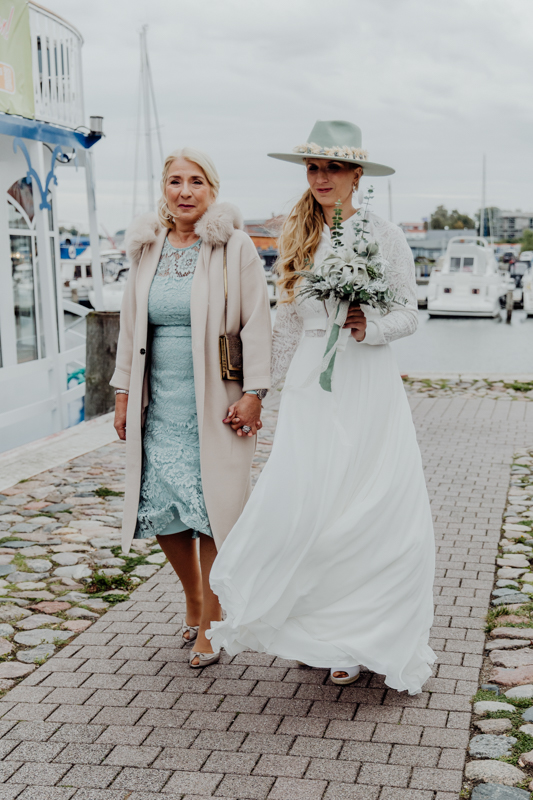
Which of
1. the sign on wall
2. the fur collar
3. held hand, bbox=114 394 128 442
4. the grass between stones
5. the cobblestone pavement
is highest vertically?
the sign on wall

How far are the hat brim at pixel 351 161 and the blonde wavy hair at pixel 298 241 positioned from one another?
7 cm

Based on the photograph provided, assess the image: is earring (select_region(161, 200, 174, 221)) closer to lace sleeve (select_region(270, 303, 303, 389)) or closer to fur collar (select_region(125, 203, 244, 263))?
fur collar (select_region(125, 203, 244, 263))

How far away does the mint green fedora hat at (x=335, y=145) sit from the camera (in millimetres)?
3377

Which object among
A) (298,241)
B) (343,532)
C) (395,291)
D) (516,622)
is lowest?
(516,622)

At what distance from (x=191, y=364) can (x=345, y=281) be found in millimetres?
807

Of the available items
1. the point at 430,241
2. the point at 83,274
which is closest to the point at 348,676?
the point at 83,274

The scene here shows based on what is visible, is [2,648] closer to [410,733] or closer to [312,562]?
[312,562]

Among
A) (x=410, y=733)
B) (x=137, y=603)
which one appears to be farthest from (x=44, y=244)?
(x=410, y=733)

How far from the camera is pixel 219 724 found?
3.12 metres

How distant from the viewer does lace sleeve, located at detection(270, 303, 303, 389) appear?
3.55 meters

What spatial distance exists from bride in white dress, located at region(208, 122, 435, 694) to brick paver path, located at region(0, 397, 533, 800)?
188 mm

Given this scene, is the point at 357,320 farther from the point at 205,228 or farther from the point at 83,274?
the point at 83,274

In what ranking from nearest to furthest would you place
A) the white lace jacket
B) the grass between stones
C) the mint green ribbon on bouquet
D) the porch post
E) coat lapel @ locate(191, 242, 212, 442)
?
the grass between stones
the mint green ribbon on bouquet
the white lace jacket
coat lapel @ locate(191, 242, 212, 442)
the porch post

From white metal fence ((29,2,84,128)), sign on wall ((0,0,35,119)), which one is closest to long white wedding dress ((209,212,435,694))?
sign on wall ((0,0,35,119))
